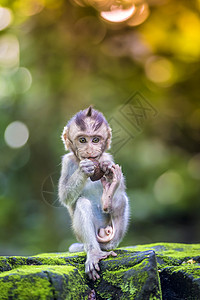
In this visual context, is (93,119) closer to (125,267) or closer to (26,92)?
(125,267)

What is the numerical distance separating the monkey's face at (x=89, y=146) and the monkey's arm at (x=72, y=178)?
0.58 feet

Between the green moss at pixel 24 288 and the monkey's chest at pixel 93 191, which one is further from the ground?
the monkey's chest at pixel 93 191

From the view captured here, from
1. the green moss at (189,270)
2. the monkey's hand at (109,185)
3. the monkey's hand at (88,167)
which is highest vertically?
the monkey's hand at (88,167)

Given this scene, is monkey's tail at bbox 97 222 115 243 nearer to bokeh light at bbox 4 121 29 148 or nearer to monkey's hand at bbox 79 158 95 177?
monkey's hand at bbox 79 158 95 177

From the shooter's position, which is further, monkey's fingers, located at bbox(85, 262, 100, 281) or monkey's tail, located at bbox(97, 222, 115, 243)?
monkey's tail, located at bbox(97, 222, 115, 243)

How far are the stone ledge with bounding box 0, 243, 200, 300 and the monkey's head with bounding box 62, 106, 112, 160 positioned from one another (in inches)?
63.1

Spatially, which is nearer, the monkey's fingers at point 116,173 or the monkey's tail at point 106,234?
the monkey's fingers at point 116,173

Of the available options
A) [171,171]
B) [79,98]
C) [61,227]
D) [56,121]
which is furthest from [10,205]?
[171,171]

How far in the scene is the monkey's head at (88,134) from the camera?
7551mm

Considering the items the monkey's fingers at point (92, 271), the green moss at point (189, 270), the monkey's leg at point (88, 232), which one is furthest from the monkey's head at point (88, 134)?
the green moss at point (189, 270)

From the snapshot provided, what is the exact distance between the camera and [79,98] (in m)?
14.9

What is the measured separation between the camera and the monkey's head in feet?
24.8

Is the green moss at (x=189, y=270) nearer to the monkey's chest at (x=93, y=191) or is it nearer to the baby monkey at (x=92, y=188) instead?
the baby monkey at (x=92, y=188)

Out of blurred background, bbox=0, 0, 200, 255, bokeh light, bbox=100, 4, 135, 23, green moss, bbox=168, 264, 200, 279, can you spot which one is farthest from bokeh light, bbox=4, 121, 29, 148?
green moss, bbox=168, 264, 200, 279
